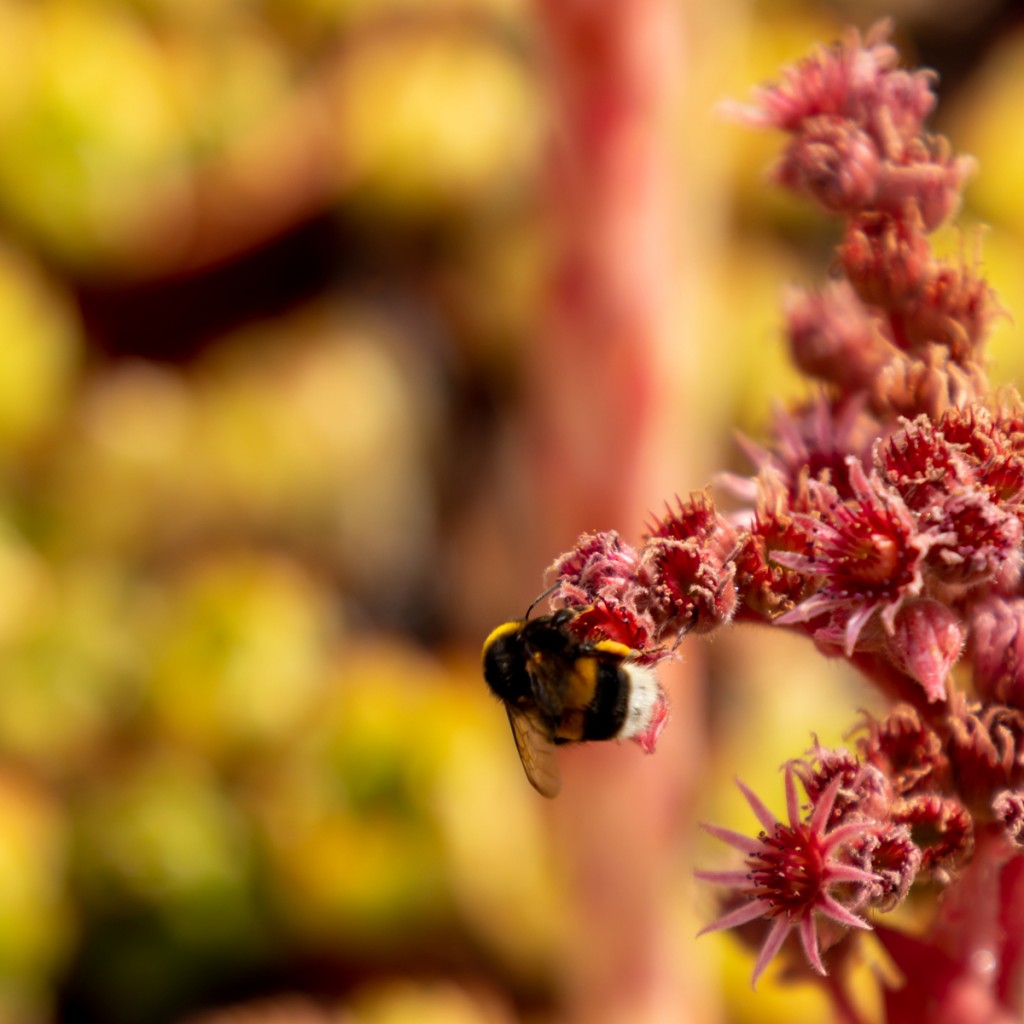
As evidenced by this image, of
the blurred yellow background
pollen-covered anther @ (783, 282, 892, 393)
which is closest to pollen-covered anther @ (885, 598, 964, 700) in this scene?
pollen-covered anther @ (783, 282, 892, 393)

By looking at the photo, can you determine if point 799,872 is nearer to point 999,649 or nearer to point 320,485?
point 999,649

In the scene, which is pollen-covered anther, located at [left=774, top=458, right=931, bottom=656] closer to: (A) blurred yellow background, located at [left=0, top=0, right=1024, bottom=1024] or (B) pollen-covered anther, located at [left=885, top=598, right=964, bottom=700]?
(B) pollen-covered anther, located at [left=885, top=598, right=964, bottom=700]

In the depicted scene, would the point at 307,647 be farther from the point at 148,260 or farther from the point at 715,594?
the point at 715,594

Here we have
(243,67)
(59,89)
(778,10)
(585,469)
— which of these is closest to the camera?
(585,469)

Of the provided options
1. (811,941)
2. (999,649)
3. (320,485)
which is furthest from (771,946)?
(320,485)

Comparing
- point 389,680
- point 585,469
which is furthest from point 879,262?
point 389,680
